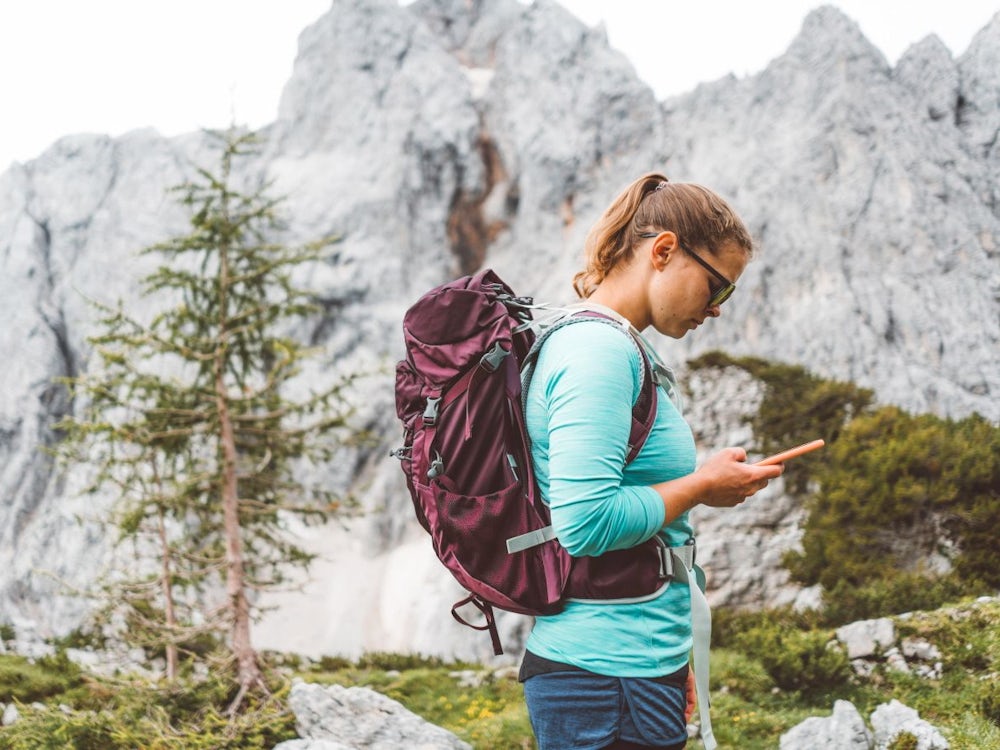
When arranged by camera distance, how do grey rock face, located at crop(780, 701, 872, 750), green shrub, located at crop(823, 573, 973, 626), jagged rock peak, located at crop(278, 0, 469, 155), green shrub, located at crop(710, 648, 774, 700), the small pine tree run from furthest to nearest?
jagged rock peak, located at crop(278, 0, 469, 155)
the small pine tree
green shrub, located at crop(823, 573, 973, 626)
green shrub, located at crop(710, 648, 774, 700)
grey rock face, located at crop(780, 701, 872, 750)

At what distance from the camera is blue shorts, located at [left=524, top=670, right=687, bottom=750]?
162cm

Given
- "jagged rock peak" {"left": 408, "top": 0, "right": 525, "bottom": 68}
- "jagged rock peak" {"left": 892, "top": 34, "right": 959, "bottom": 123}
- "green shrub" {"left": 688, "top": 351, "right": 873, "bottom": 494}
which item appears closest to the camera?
"green shrub" {"left": 688, "top": 351, "right": 873, "bottom": 494}

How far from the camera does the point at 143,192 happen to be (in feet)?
200

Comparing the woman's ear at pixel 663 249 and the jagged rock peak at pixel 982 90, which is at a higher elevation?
the jagged rock peak at pixel 982 90

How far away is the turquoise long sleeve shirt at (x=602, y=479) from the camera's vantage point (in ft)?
5.12

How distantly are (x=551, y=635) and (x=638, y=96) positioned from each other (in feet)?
209

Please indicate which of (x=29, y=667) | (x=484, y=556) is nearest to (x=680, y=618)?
(x=484, y=556)

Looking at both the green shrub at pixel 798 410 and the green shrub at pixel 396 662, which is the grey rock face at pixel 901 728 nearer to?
the green shrub at pixel 396 662

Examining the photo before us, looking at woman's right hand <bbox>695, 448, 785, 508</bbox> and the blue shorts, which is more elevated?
woman's right hand <bbox>695, 448, 785, 508</bbox>

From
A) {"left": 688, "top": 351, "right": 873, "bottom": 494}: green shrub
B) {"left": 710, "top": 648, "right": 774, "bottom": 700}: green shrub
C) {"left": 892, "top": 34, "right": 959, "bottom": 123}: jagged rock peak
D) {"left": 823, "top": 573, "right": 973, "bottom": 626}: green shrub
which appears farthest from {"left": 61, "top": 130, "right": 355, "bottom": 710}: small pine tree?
{"left": 892, "top": 34, "right": 959, "bottom": 123}: jagged rock peak

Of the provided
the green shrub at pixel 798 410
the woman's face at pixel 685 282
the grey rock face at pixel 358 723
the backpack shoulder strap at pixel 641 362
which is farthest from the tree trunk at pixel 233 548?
the green shrub at pixel 798 410

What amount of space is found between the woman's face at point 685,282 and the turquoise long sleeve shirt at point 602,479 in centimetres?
26

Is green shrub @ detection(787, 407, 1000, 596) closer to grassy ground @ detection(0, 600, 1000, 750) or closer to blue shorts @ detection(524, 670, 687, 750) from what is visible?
grassy ground @ detection(0, 600, 1000, 750)

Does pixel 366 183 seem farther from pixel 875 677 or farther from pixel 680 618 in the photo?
pixel 680 618
